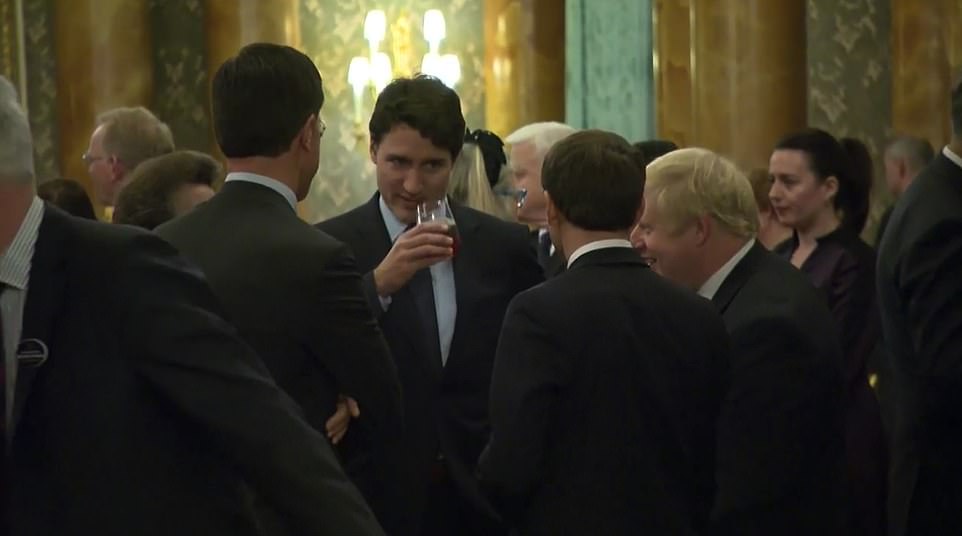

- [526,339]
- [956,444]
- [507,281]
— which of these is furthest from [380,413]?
[956,444]

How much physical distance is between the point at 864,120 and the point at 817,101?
0.29m

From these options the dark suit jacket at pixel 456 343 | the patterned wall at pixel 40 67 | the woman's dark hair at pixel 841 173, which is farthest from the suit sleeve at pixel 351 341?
the patterned wall at pixel 40 67

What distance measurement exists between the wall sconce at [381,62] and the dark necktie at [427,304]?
798 cm

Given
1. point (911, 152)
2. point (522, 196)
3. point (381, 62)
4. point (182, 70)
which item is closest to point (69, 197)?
point (522, 196)

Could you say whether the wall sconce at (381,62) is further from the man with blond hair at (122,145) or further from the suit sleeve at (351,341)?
the suit sleeve at (351,341)

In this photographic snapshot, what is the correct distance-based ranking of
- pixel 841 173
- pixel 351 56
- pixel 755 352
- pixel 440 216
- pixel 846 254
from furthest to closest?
pixel 351 56, pixel 841 173, pixel 846 254, pixel 440 216, pixel 755 352

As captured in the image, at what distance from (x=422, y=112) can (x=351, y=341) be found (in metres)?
1.25

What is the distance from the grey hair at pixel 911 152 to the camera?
777cm

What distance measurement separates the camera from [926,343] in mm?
3709

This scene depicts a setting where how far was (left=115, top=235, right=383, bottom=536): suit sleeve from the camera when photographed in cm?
200

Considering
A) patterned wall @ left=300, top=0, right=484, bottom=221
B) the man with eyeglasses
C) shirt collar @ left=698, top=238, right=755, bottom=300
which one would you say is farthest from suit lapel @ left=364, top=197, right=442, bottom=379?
patterned wall @ left=300, top=0, right=484, bottom=221

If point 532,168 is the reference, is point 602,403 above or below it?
below

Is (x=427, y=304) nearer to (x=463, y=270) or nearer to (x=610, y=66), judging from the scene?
(x=463, y=270)

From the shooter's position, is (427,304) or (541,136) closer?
(427,304)
